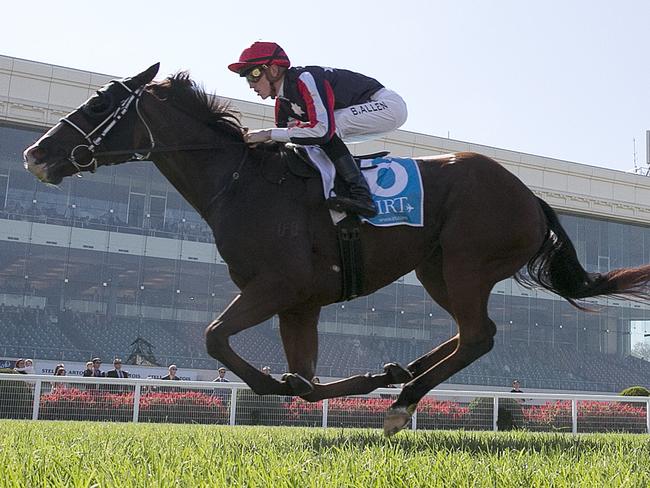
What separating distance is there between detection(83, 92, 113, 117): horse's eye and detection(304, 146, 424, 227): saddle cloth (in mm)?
1130

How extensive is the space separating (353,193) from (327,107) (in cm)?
50

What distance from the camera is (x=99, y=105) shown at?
463 centimetres

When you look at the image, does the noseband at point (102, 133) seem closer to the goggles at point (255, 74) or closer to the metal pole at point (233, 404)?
A: the goggles at point (255, 74)

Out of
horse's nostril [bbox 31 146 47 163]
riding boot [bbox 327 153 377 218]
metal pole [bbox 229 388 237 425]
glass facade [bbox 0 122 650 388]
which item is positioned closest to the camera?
riding boot [bbox 327 153 377 218]

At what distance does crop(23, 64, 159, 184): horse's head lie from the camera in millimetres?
4531

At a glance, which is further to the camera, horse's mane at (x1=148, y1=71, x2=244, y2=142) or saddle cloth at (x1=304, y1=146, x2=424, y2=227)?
horse's mane at (x1=148, y1=71, x2=244, y2=142)

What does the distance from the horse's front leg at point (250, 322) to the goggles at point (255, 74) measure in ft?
3.94

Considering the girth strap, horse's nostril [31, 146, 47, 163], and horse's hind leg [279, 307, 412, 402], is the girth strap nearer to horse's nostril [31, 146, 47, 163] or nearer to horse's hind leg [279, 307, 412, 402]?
horse's hind leg [279, 307, 412, 402]

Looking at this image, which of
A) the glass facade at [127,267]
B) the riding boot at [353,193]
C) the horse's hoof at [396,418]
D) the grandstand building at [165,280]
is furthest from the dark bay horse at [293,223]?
the glass facade at [127,267]

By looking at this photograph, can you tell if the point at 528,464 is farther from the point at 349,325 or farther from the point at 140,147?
the point at 349,325

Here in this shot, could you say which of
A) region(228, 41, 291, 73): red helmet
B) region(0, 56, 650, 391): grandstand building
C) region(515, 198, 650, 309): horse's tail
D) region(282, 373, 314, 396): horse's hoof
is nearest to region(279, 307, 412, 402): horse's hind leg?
region(282, 373, 314, 396): horse's hoof

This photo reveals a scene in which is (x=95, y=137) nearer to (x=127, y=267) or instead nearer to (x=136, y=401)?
(x=136, y=401)

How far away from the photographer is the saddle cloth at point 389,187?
442cm

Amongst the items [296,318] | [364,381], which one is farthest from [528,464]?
[296,318]
